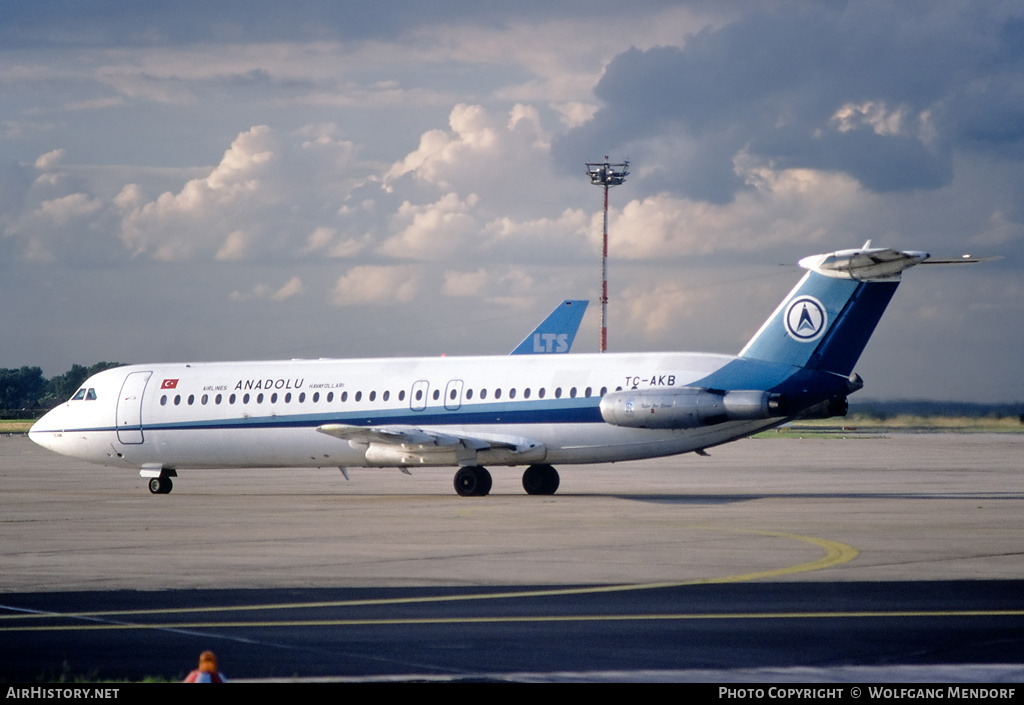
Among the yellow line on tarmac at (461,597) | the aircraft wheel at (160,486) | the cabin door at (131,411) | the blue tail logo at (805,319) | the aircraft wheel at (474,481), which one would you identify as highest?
the blue tail logo at (805,319)

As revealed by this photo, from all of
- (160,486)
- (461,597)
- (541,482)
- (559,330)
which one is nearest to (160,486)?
(160,486)

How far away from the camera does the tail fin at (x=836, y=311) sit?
2900cm

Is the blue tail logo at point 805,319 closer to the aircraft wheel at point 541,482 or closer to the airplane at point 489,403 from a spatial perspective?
the airplane at point 489,403

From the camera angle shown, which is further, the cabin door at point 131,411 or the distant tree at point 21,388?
the distant tree at point 21,388

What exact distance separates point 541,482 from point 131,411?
12.1m

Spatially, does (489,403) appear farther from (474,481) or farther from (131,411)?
(131,411)

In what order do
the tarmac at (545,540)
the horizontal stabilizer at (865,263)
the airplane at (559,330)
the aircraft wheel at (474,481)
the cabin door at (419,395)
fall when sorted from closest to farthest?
the tarmac at (545,540)
the horizontal stabilizer at (865,263)
the aircraft wheel at (474,481)
the cabin door at (419,395)
the airplane at (559,330)

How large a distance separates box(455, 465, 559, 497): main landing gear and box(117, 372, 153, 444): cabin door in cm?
988

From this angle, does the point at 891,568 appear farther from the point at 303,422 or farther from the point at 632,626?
the point at 303,422

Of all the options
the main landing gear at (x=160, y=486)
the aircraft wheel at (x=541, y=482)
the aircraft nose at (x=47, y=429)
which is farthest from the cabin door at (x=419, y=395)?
the aircraft nose at (x=47, y=429)

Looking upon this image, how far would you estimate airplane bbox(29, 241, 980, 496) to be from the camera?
2919cm

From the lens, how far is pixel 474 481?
3244cm

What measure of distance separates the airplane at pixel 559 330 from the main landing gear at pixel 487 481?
15.2m
